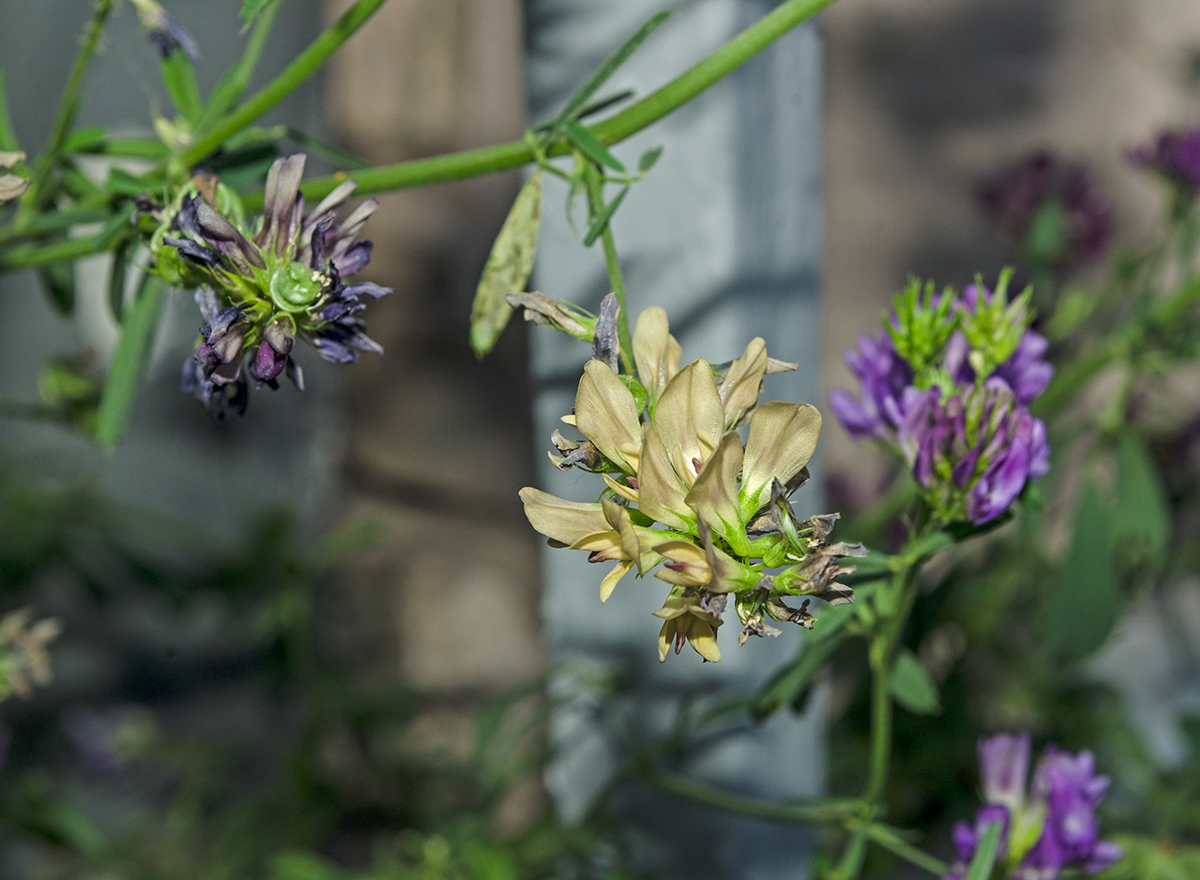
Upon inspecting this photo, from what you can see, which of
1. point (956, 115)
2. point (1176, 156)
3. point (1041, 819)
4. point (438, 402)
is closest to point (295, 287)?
point (1041, 819)

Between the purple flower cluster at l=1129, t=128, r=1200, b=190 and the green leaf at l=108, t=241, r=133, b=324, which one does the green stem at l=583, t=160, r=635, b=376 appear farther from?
the purple flower cluster at l=1129, t=128, r=1200, b=190

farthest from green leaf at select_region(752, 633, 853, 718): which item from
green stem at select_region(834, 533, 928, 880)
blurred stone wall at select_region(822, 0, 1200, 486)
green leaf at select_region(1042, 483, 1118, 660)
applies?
blurred stone wall at select_region(822, 0, 1200, 486)

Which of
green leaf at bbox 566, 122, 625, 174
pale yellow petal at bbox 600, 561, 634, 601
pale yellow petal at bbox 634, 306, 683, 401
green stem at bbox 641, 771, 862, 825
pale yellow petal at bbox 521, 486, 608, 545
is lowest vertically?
green stem at bbox 641, 771, 862, 825

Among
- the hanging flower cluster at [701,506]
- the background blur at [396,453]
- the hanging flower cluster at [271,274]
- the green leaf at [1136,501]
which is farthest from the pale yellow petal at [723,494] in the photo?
the background blur at [396,453]

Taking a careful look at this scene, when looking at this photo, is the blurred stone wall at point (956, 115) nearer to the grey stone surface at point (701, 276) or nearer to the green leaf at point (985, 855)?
the grey stone surface at point (701, 276)

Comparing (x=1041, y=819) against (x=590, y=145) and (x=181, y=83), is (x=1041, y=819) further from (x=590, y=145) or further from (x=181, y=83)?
(x=181, y=83)
